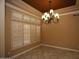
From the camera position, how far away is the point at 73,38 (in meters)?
5.80

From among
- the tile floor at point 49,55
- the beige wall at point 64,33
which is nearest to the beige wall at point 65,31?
the beige wall at point 64,33

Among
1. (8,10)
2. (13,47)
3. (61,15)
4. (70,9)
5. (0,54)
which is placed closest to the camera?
(0,54)

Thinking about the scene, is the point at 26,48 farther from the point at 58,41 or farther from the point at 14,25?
the point at 58,41

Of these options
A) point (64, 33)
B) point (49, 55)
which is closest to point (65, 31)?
point (64, 33)

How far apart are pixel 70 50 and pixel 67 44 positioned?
457 mm

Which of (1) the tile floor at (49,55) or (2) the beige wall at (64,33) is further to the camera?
(2) the beige wall at (64,33)

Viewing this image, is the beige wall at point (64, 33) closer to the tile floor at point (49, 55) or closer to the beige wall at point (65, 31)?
the beige wall at point (65, 31)

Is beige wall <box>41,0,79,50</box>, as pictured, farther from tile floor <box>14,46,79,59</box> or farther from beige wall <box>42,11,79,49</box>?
tile floor <box>14,46,79,59</box>

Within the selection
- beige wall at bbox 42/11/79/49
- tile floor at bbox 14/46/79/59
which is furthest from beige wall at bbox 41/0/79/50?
tile floor at bbox 14/46/79/59

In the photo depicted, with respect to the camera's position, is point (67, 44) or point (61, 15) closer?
point (67, 44)

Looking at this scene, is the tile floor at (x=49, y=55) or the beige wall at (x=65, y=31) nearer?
the tile floor at (x=49, y=55)

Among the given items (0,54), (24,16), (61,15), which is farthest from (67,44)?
(0,54)

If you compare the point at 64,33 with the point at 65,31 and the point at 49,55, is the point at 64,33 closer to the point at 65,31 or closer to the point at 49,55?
the point at 65,31

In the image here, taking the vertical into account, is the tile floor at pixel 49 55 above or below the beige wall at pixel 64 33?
below
